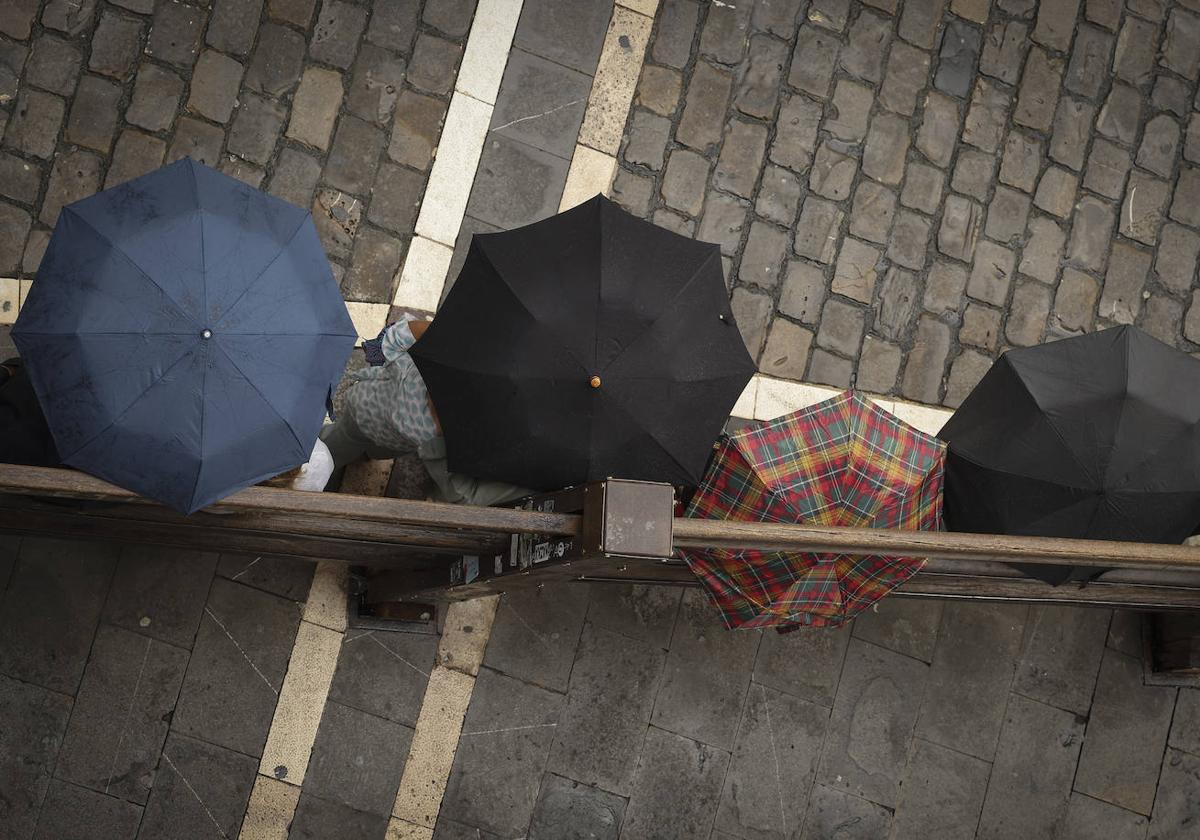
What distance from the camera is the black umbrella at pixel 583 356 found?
4.17 metres

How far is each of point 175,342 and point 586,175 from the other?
3.01 meters

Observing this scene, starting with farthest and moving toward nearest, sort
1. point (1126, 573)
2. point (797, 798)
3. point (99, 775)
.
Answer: point (797, 798), point (99, 775), point (1126, 573)

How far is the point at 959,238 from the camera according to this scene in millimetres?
6684

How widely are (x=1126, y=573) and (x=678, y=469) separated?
2188 mm

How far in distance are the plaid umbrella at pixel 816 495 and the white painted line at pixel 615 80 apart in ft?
7.92

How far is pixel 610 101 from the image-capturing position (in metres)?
6.29

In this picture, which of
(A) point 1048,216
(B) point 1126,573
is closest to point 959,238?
(A) point 1048,216

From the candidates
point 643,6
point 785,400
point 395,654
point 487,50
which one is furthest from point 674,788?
point 643,6

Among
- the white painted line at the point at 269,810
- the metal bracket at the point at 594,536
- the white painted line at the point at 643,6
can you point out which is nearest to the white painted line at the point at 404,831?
the white painted line at the point at 269,810

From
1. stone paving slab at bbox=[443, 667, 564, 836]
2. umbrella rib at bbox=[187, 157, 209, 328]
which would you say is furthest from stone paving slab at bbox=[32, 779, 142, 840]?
umbrella rib at bbox=[187, 157, 209, 328]

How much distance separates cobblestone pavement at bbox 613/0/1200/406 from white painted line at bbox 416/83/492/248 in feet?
2.73

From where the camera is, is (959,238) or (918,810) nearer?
(918,810)

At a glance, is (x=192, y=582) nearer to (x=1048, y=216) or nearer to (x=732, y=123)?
(x=732, y=123)

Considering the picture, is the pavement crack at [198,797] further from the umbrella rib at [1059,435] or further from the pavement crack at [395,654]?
the umbrella rib at [1059,435]
